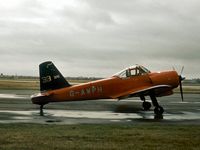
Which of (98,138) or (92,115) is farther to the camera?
(92,115)

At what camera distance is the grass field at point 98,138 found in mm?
10719

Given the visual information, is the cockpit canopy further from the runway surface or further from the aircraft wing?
the runway surface

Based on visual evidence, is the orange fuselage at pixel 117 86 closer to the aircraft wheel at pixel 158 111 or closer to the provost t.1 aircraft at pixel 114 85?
the provost t.1 aircraft at pixel 114 85

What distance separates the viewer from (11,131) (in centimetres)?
1352

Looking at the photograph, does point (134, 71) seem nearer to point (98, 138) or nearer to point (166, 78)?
point (166, 78)

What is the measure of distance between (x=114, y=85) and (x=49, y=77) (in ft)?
13.5

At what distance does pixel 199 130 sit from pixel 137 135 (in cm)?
308

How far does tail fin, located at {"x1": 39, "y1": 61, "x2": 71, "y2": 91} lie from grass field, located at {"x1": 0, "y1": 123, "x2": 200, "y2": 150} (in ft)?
25.0

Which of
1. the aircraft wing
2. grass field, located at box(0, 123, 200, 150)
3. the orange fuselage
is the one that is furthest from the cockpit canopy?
grass field, located at box(0, 123, 200, 150)

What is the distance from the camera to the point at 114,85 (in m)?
23.8

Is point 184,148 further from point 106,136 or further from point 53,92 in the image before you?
point 53,92

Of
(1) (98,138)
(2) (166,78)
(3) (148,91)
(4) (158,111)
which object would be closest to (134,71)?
(3) (148,91)

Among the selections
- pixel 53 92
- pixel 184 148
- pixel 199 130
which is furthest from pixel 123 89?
pixel 184 148

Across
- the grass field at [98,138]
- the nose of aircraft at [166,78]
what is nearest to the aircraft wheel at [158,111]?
the nose of aircraft at [166,78]
